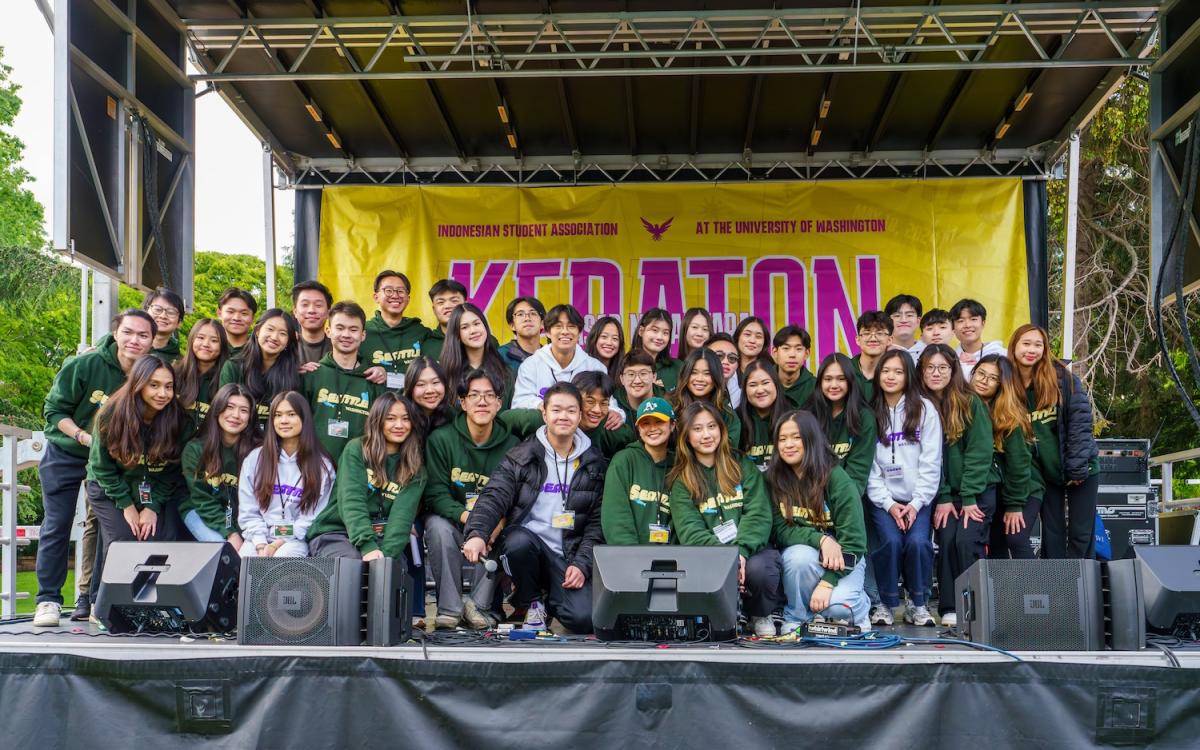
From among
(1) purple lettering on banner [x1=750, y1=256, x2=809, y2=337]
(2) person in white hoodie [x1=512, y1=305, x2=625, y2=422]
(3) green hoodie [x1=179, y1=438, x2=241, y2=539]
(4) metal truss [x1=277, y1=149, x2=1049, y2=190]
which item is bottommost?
(3) green hoodie [x1=179, y1=438, x2=241, y2=539]

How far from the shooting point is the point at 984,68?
23.0ft

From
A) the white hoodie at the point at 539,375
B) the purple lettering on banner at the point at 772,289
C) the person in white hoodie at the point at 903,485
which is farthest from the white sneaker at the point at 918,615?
the purple lettering on banner at the point at 772,289

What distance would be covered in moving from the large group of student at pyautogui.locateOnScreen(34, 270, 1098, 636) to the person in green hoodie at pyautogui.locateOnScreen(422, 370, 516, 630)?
0.01 metres

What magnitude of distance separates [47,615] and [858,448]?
3.96 m

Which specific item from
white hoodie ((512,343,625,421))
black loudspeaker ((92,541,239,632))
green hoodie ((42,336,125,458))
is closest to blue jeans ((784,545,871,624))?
white hoodie ((512,343,625,421))

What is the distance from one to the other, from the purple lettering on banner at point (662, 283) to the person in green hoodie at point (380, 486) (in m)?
3.56

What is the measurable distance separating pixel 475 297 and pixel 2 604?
3.88 m

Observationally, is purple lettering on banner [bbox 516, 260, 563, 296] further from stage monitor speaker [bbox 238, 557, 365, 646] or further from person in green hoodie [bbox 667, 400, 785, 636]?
stage monitor speaker [bbox 238, 557, 365, 646]

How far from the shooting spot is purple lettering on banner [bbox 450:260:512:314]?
8.42 m

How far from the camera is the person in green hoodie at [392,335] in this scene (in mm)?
6070

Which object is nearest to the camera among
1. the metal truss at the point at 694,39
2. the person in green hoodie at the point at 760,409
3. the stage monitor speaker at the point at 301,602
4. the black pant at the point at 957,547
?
the stage monitor speaker at the point at 301,602

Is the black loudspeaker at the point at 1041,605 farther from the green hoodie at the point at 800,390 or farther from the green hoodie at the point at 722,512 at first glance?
the green hoodie at the point at 800,390

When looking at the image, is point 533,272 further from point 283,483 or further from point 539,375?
point 283,483

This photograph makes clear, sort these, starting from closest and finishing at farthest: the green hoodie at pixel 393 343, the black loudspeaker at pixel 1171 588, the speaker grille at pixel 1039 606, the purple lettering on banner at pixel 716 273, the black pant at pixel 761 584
→ the speaker grille at pixel 1039 606
the black loudspeaker at pixel 1171 588
the black pant at pixel 761 584
the green hoodie at pixel 393 343
the purple lettering on banner at pixel 716 273
